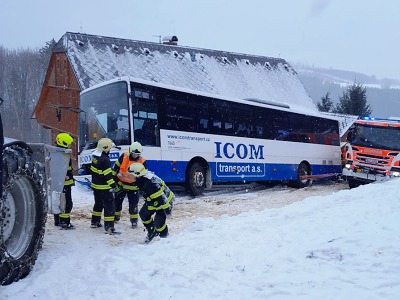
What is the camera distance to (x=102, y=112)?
12.2 meters

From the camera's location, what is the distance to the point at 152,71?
25.3m

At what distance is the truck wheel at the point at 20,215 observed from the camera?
4.56 metres

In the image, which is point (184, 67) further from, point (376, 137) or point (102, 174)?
point (102, 174)

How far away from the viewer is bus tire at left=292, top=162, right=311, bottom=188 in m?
18.4

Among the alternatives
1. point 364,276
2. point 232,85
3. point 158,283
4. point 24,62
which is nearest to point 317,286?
point 364,276

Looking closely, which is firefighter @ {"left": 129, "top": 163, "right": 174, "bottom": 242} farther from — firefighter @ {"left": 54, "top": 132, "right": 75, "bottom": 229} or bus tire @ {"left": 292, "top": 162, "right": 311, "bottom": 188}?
bus tire @ {"left": 292, "top": 162, "right": 311, "bottom": 188}

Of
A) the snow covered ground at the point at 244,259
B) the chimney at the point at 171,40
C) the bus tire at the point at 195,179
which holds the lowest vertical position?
the snow covered ground at the point at 244,259

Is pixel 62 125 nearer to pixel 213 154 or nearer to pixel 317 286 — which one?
pixel 213 154

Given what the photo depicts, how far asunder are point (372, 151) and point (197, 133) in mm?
7058

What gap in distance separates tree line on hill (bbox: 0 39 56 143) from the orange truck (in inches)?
1942

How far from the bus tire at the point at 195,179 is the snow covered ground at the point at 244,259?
18.1ft

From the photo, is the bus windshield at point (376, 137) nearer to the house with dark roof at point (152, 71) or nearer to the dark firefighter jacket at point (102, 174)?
the house with dark roof at point (152, 71)

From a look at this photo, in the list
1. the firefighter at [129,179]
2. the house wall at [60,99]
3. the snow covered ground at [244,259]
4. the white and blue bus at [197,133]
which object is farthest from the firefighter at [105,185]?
the house wall at [60,99]

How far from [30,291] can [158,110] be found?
8.47 metres
